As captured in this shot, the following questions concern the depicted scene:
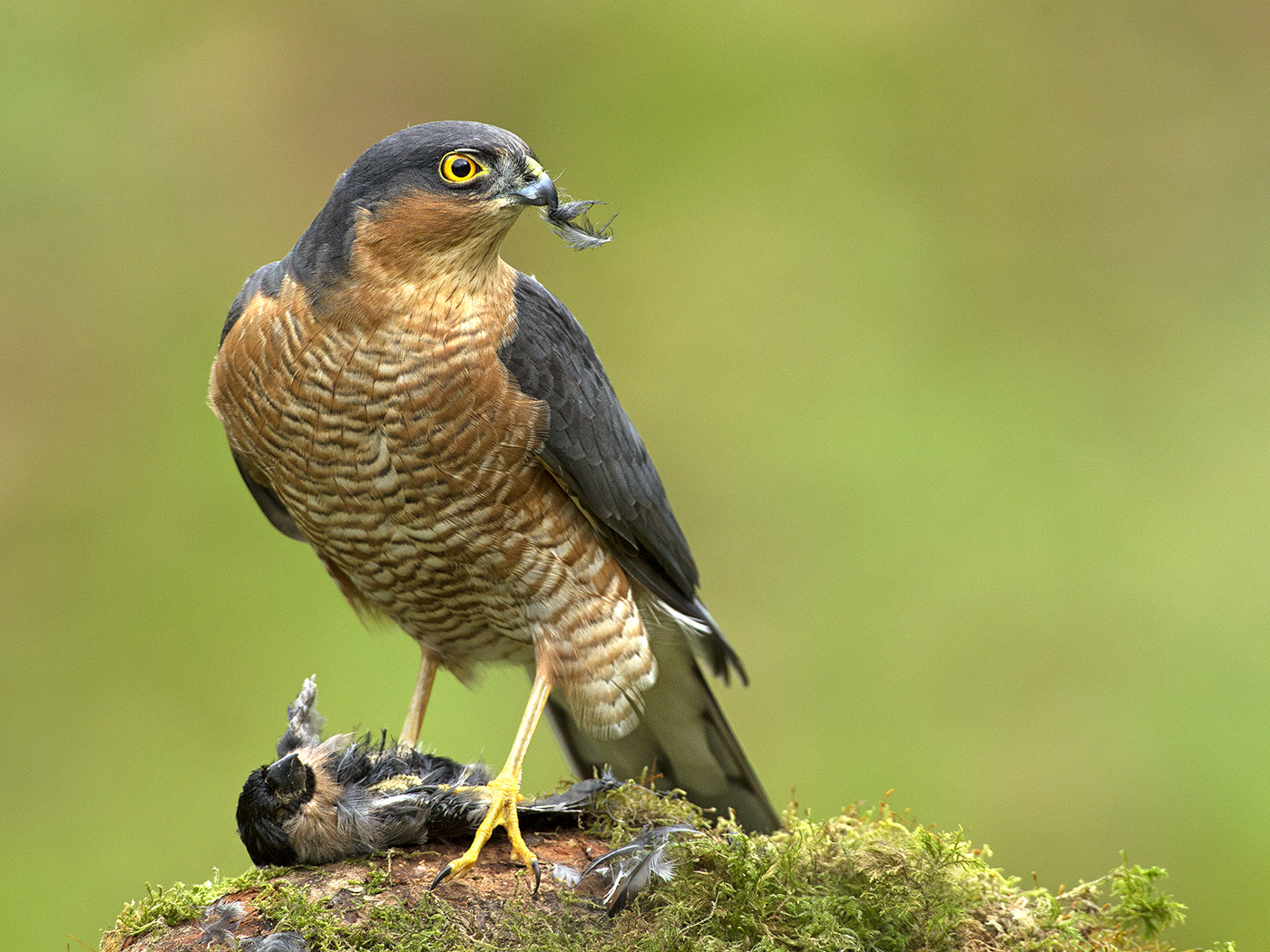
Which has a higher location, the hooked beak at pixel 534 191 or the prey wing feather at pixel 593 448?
the hooked beak at pixel 534 191

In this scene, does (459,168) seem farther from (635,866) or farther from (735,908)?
(735,908)

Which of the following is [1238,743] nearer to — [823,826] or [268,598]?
[823,826]

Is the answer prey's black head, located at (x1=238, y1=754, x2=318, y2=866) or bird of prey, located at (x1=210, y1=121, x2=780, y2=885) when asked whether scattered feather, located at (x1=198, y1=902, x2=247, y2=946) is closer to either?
prey's black head, located at (x1=238, y1=754, x2=318, y2=866)

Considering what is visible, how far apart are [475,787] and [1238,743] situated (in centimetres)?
426

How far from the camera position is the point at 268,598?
5574mm

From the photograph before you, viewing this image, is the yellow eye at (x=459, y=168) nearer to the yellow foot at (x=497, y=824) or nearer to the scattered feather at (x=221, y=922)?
the yellow foot at (x=497, y=824)

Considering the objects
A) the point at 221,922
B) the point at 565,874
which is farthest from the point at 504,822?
the point at 221,922

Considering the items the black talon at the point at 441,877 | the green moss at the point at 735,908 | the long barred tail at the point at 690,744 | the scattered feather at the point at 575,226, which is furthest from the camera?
the long barred tail at the point at 690,744

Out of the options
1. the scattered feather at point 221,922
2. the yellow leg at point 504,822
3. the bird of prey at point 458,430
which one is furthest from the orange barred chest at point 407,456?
the scattered feather at point 221,922

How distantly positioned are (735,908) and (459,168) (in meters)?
1.58

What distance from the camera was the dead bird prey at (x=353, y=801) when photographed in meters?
2.30

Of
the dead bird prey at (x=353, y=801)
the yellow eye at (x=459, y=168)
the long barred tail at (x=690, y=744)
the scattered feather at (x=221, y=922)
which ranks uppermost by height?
the yellow eye at (x=459, y=168)

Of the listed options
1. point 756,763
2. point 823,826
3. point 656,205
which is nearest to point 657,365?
point 656,205

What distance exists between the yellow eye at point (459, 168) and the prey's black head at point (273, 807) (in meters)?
1.23
